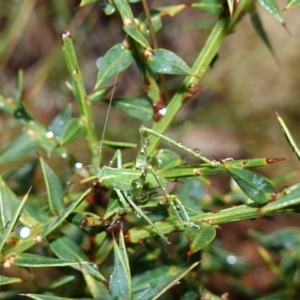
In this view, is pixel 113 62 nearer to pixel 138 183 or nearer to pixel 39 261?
pixel 138 183

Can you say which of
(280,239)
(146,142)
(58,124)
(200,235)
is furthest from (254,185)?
(280,239)

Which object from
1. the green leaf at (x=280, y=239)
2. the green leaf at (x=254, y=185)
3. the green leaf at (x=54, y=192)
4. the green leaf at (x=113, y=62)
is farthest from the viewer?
the green leaf at (x=280, y=239)

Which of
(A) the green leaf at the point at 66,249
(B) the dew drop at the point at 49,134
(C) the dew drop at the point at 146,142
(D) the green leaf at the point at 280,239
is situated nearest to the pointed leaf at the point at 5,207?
(A) the green leaf at the point at 66,249

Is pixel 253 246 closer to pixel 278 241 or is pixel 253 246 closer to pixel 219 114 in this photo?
pixel 219 114

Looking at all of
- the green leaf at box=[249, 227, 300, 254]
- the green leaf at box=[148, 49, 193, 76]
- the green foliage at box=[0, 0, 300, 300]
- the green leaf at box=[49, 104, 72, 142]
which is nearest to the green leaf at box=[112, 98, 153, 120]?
the green foliage at box=[0, 0, 300, 300]

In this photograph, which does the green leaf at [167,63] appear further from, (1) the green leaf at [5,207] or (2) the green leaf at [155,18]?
(1) the green leaf at [5,207]

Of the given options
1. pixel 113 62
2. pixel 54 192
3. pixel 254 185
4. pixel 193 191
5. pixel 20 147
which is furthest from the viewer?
pixel 193 191
